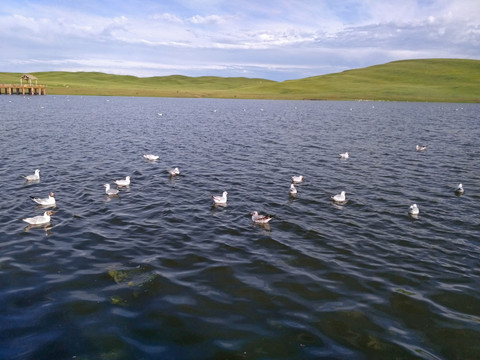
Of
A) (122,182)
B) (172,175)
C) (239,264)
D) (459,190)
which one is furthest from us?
(172,175)

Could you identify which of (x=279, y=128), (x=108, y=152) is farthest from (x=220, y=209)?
(x=279, y=128)

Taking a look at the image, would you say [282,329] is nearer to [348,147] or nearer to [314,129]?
[348,147]

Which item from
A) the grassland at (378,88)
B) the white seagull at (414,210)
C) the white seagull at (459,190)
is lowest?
the white seagull at (414,210)

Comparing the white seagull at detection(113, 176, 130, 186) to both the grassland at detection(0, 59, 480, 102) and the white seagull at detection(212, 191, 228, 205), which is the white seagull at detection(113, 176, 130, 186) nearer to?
the white seagull at detection(212, 191, 228, 205)

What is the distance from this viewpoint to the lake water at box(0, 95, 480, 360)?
9.16 metres

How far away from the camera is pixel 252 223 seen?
16641 millimetres

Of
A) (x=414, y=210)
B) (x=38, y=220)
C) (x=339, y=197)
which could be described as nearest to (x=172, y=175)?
(x=38, y=220)

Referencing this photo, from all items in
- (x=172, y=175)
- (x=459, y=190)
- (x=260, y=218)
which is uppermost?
(x=459, y=190)

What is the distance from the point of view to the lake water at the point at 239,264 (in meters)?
9.16

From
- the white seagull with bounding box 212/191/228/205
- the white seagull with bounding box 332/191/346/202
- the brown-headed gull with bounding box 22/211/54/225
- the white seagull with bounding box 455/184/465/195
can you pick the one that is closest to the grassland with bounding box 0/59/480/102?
the white seagull with bounding box 455/184/465/195

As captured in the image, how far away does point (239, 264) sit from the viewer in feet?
42.2

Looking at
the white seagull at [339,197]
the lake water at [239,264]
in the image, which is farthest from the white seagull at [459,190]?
the white seagull at [339,197]

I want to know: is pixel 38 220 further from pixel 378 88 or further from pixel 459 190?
pixel 378 88

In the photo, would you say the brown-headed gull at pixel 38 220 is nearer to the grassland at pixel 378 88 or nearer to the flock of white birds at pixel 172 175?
the flock of white birds at pixel 172 175
